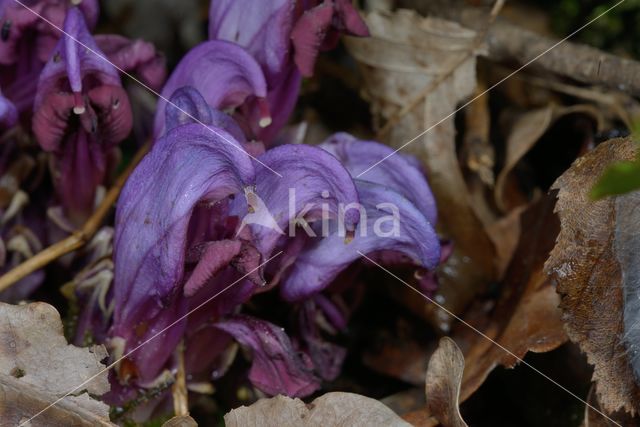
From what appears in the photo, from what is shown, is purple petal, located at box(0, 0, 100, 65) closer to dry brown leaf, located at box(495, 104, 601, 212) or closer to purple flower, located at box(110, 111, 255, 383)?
purple flower, located at box(110, 111, 255, 383)

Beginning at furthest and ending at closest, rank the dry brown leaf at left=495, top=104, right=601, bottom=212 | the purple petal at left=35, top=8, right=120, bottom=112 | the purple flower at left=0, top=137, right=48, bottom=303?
1. the dry brown leaf at left=495, top=104, right=601, bottom=212
2. the purple flower at left=0, top=137, right=48, bottom=303
3. the purple petal at left=35, top=8, right=120, bottom=112

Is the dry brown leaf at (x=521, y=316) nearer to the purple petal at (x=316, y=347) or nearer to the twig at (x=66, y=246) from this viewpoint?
the purple petal at (x=316, y=347)

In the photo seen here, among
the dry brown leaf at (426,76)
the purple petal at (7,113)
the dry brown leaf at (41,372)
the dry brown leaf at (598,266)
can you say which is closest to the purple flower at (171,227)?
the dry brown leaf at (41,372)

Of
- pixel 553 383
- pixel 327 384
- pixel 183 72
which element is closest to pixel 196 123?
pixel 183 72

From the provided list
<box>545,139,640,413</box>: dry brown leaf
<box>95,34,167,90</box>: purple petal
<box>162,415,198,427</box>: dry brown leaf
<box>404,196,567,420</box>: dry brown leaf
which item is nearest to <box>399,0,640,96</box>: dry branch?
<box>404,196,567,420</box>: dry brown leaf

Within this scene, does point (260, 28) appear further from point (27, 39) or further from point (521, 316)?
point (521, 316)

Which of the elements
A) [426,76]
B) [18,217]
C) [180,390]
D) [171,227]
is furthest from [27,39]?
[426,76]
